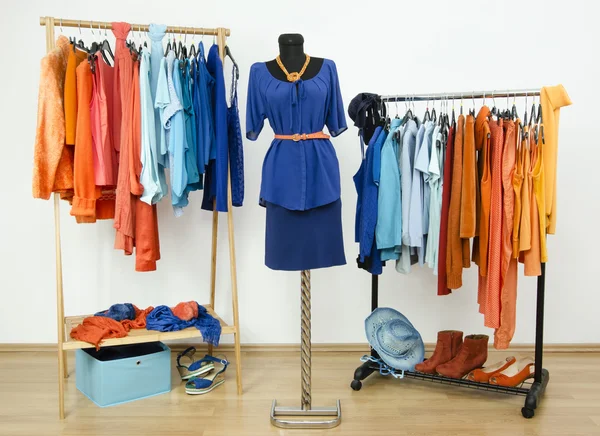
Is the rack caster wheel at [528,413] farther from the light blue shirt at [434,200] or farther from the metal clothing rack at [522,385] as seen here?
the light blue shirt at [434,200]

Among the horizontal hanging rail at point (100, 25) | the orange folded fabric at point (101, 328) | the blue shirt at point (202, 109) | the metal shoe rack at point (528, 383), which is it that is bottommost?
the metal shoe rack at point (528, 383)

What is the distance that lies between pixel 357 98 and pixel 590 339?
211cm

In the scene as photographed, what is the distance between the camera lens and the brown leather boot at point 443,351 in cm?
327

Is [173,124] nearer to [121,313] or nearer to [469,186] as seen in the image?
[121,313]

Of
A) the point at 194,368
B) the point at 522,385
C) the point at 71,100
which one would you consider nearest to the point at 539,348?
the point at 522,385

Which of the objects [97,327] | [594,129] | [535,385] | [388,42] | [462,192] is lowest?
[535,385]

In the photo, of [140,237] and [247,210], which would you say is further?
[247,210]

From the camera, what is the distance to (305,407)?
2959 millimetres

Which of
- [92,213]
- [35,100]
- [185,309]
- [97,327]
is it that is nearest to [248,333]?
[185,309]

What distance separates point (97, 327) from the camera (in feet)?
10.4

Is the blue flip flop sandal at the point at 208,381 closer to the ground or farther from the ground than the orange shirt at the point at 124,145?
closer to the ground

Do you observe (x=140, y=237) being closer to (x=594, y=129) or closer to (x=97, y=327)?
(x=97, y=327)

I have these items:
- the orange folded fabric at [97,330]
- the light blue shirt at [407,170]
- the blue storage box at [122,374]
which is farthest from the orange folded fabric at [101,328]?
the light blue shirt at [407,170]

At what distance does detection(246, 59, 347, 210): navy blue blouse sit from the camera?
2713mm
